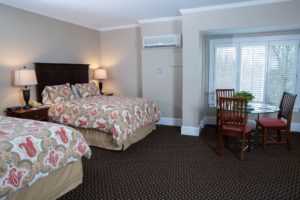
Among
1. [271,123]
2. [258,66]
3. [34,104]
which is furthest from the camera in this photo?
[258,66]

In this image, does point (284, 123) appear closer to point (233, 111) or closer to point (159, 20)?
point (233, 111)

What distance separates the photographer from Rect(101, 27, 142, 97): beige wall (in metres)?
5.61

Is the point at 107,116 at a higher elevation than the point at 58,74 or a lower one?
lower

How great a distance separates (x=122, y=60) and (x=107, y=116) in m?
2.62

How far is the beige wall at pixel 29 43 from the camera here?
371 cm

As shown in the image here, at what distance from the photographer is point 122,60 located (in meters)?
5.79

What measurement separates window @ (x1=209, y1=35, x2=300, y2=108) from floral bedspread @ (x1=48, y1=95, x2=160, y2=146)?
2115mm

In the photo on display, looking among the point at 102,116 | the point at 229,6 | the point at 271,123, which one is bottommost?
the point at 271,123

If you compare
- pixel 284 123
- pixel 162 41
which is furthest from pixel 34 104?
pixel 284 123

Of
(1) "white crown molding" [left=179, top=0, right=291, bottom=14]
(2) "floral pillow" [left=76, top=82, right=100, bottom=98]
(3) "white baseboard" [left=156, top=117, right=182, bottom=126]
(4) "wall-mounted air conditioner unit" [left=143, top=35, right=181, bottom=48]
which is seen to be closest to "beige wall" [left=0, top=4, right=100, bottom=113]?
(2) "floral pillow" [left=76, top=82, right=100, bottom=98]

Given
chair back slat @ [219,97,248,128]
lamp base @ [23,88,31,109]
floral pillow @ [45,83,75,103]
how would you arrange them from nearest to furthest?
1. chair back slat @ [219,97,248,128]
2. lamp base @ [23,88,31,109]
3. floral pillow @ [45,83,75,103]

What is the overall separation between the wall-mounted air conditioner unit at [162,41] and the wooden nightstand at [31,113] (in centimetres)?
263

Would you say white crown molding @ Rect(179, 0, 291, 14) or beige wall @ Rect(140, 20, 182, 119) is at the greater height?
white crown molding @ Rect(179, 0, 291, 14)

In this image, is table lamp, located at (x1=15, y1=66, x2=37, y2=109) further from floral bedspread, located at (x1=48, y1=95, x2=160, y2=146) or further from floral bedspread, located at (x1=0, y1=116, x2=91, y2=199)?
floral bedspread, located at (x1=0, y1=116, x2=91, y2=199)
